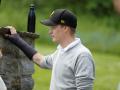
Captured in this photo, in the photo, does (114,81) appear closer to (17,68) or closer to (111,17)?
(17,68)

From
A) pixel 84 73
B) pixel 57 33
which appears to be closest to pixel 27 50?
pixel 57 33

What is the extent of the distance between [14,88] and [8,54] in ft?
1.24

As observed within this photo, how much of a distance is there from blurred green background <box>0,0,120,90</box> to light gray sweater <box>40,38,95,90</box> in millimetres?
7396

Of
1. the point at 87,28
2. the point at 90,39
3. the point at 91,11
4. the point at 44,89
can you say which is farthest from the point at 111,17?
the point at 44,89

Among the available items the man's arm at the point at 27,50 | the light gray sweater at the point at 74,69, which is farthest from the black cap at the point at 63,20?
the man's arm at the point at 27,50

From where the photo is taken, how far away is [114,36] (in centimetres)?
2328

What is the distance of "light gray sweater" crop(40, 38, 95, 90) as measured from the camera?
5.75 meters

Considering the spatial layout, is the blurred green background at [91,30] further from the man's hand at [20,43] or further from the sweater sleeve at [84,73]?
the sweater sleeve at [84,73]

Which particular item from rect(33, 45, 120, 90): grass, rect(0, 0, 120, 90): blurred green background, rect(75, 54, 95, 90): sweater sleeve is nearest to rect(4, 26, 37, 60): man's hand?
rect(75, 54, 95, 90): sweater sleeve

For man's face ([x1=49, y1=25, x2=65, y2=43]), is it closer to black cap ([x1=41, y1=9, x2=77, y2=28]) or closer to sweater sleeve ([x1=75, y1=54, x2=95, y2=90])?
black cap ([x1=41, y1=9, x2=77, y2=28])

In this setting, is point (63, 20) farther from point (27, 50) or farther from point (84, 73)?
point (27, 50)

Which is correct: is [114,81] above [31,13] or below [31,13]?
below

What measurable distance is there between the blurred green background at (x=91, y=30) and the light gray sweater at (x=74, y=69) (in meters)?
7.40

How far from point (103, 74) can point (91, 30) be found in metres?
7.63
